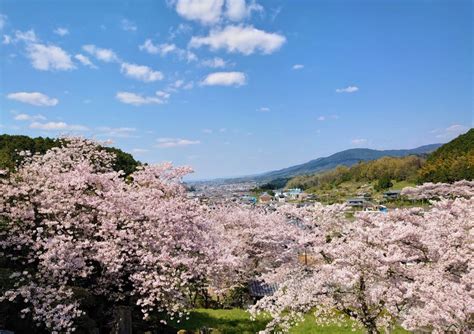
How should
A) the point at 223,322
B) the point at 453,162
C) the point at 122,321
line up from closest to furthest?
the point at 122,321 < the point at 223,322 < the point at 453,162

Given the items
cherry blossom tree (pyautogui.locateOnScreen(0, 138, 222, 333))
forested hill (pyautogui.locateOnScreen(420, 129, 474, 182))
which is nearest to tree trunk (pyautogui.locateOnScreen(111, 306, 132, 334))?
cherry blossom tree (pyautogui.locateOnScreen(0, 138, 222, 333))

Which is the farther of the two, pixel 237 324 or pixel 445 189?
A: pixel 445 189

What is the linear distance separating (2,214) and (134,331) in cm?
592

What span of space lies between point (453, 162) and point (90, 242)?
89937 mm

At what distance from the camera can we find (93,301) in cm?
1246

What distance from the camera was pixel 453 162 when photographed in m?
85.6

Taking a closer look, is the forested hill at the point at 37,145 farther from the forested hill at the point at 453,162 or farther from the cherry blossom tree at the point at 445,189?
the forested hill at the point at 453,162

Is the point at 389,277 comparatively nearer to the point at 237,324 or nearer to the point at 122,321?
the point at 122,321

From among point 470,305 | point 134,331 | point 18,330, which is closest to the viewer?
point 470,305

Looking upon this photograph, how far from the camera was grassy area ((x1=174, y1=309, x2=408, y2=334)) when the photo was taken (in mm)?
15435

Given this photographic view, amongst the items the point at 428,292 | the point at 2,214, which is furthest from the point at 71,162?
the point at 428,292

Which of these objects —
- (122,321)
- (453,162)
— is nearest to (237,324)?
(122,321)

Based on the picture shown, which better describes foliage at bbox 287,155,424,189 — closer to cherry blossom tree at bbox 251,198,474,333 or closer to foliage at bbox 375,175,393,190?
foliage at bbox 375,175,393,190

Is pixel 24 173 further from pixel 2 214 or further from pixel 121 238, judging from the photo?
pixel 121 238
